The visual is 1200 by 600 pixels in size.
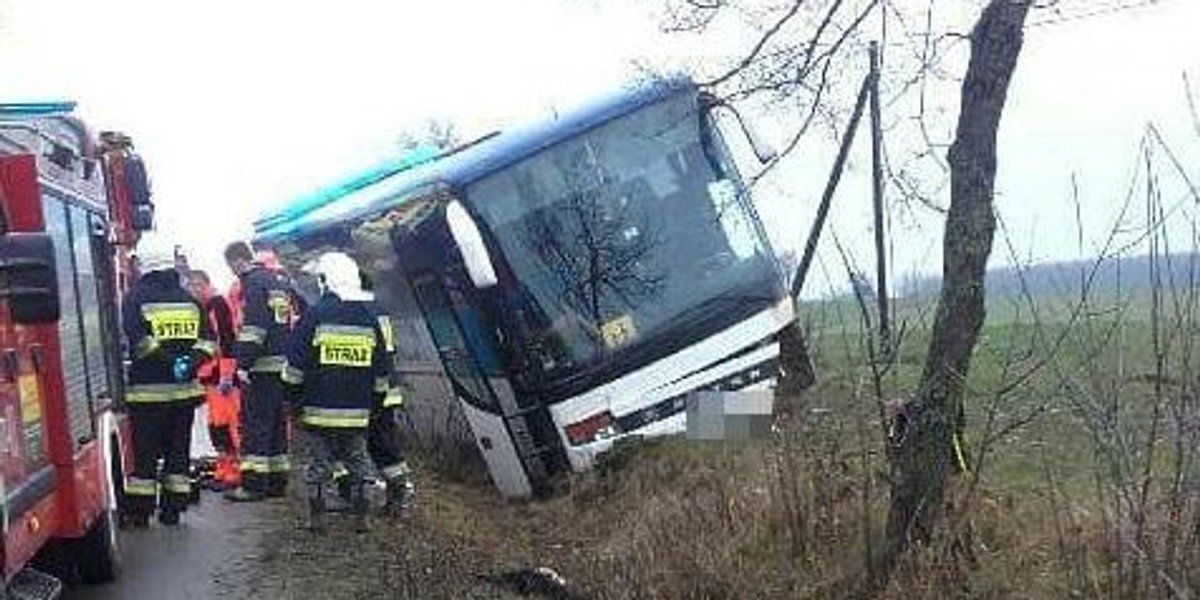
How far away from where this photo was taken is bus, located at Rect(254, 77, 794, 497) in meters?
10.8

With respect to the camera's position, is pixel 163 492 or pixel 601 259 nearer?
pixel 163 492

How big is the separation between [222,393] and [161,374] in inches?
96.2

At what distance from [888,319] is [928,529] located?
3.70ft

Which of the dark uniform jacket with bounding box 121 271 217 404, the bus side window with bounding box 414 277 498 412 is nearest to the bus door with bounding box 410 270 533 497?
the bus side window with bounding box 414 277 498 412

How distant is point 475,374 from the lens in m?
11.3

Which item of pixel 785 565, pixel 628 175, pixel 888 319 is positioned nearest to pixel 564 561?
pixel 785 565

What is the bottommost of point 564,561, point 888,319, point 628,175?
point 564,561

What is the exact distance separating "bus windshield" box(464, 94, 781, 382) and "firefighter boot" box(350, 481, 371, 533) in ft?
6.18

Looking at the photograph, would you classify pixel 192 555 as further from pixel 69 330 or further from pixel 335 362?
pixel 69 330

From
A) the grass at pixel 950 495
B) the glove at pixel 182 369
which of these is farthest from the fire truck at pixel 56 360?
the grass at pixel 950 495

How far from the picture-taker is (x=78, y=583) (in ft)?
27.8

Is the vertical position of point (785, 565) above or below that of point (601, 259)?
below

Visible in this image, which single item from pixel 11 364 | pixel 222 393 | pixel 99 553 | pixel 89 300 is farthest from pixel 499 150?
pixel 11 364

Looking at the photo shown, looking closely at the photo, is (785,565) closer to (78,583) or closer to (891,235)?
(891,235)
